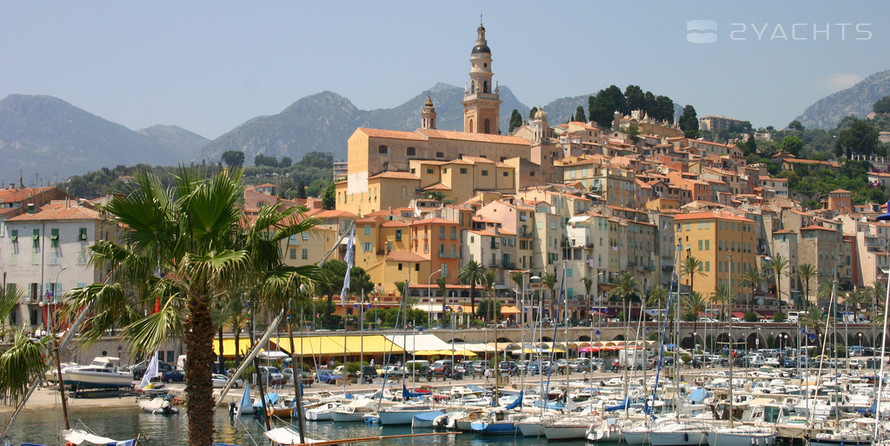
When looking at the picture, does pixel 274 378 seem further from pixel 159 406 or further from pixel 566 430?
pixel 566 430

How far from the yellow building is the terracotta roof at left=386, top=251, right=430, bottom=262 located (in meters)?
29.4

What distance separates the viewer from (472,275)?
8462cm

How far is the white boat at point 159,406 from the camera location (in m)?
48.1

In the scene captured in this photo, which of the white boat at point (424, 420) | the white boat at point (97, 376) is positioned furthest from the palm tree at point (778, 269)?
the white boat at point (97, 376)

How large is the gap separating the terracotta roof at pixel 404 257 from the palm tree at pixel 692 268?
25.6 meters

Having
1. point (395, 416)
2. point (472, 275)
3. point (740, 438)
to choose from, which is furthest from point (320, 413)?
point (472, 275)

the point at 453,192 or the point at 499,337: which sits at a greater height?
the point at 453,192

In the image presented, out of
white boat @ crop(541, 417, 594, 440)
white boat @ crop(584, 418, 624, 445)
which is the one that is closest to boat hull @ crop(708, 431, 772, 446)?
white boat @ crop(584, 418, 624, 445)

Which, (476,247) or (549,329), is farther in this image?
(476,247)

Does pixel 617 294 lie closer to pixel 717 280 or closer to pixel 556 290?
pixel 556 290

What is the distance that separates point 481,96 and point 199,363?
432 feet

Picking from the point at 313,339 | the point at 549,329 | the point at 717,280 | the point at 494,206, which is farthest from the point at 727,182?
the point at 313,339

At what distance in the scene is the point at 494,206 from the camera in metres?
101

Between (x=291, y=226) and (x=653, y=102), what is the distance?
179522 mm
